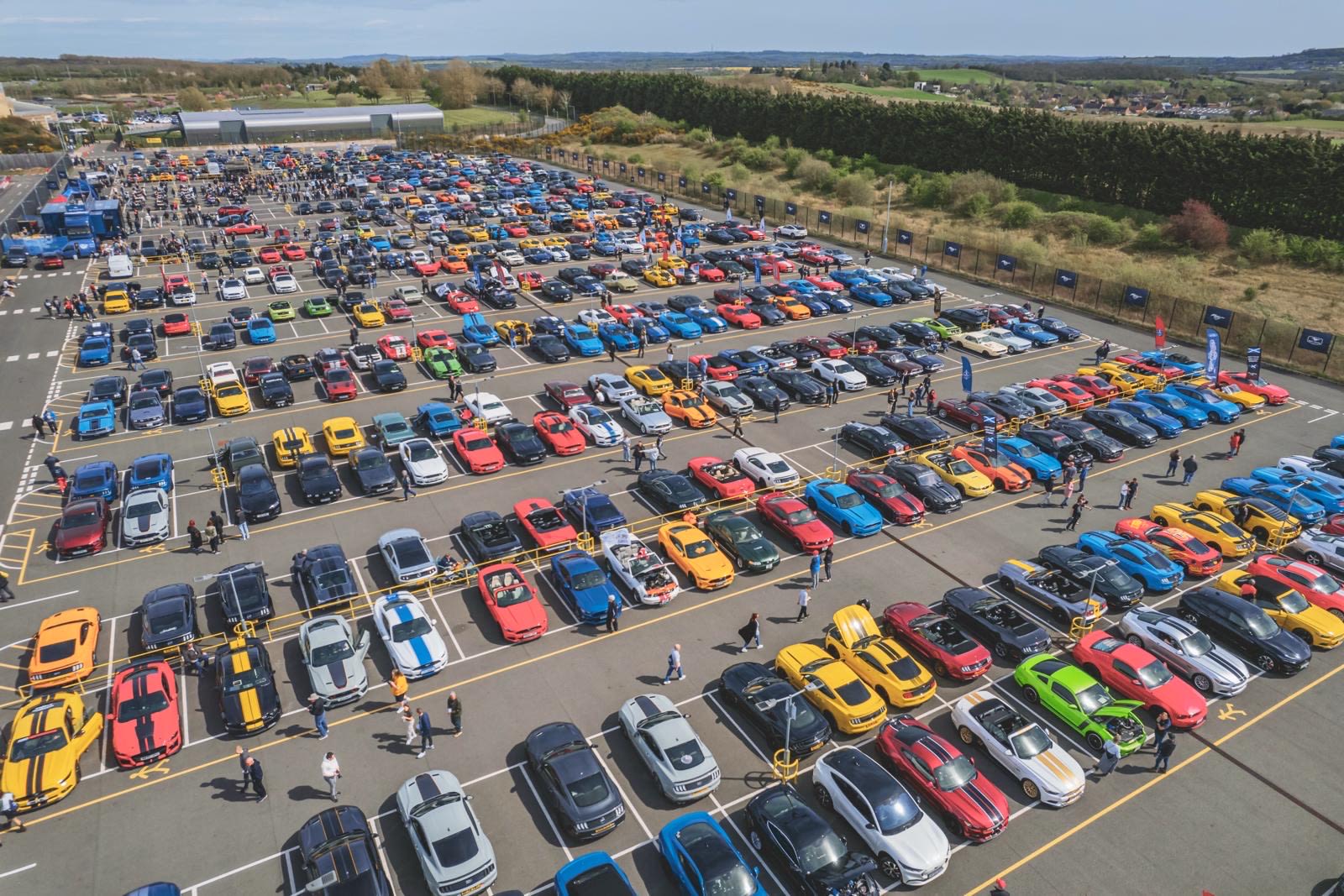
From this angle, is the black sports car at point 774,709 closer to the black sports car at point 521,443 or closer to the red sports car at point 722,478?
the red sports car at point 722,478

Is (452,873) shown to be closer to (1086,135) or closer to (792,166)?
(1086,135)

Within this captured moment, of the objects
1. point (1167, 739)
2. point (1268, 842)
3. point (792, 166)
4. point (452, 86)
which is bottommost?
point (1268, 842)

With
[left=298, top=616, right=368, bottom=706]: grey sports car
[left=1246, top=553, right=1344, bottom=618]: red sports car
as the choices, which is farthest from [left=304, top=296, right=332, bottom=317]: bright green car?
[left=1246, top=553, right=1344, bottom=618]: red sports car

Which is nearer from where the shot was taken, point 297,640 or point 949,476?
point 297,640

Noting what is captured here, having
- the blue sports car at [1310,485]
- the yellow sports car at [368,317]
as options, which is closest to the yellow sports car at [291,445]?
the yellow sports car at [368,317]

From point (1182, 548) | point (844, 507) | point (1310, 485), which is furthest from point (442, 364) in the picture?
point (1310, 485)

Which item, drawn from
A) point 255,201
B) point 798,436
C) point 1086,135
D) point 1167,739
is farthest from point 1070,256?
point 255,201

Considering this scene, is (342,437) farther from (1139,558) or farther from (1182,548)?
(1182,548)
